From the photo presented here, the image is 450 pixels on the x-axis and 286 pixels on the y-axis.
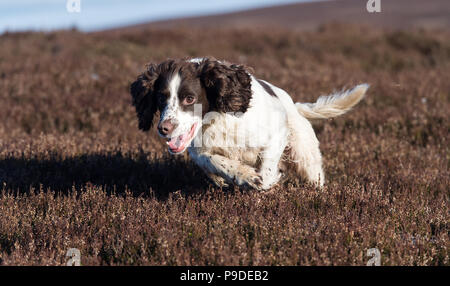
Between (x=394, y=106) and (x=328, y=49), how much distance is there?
7.14 m

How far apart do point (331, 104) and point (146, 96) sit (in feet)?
6.62

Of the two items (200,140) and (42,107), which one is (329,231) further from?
(42,107)

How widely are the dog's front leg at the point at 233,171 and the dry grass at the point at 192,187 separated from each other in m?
0.11

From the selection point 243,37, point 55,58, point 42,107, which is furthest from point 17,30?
point 42,107

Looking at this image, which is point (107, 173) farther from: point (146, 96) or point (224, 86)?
point (224, 86)

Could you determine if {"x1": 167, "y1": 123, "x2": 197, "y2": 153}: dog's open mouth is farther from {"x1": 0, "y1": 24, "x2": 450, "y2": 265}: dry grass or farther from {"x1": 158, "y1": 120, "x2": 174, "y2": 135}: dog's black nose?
{"x1": 0, "y1": 24, "x2": 450, "y2": 265}: dry grass

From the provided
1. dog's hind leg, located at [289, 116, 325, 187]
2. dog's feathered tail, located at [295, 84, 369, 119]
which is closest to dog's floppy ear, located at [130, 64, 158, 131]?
dog's hind leg, located at [289, 116, 325, 187]

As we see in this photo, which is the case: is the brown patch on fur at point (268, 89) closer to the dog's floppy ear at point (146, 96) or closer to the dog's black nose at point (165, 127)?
the dog's floppy ear at point (146, 96)

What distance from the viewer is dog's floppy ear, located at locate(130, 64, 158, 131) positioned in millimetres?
4145

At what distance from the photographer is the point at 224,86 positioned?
13.1 ft

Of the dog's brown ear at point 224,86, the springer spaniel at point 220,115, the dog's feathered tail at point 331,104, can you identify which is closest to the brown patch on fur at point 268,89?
the springer spaniel at point 220,115

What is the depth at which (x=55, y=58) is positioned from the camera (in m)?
11.6

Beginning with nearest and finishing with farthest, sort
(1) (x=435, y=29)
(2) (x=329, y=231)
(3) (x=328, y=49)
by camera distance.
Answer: (2) (x=329, y=231)
(3) (x=328, y=49)
(1) (x=435, y=29)

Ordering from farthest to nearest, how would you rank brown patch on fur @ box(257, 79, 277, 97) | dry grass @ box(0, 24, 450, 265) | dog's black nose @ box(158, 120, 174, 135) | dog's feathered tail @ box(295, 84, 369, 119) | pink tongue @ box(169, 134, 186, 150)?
1. dog's feathered tail @ box(295, 84, 369, 119)
2. brown patch on fur @ box(257, 79, 277, 97)
3. pink tongue @ box(169, 134, 186, 150)
4. dog's black nose @ box(158, 120, 174, 135)
5. dry grass @ box(0, 24, 450, 265)
